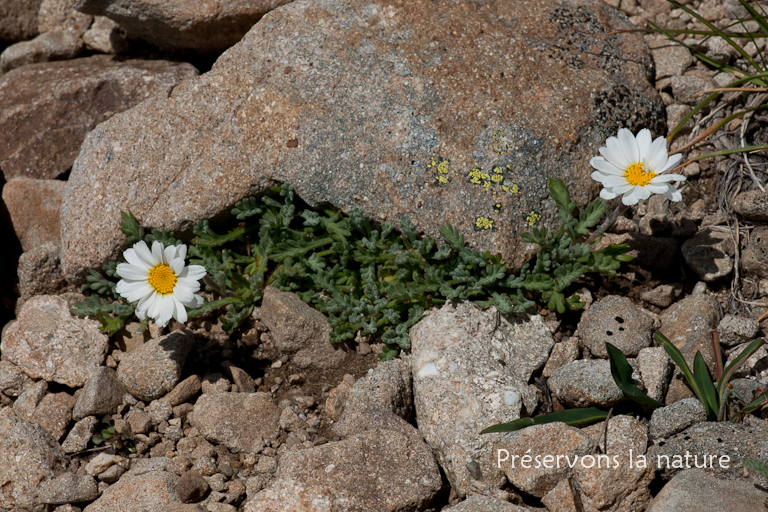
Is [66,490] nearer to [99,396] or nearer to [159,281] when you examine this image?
[99,396]

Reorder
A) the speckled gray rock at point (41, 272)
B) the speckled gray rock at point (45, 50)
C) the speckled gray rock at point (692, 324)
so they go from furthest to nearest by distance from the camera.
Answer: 1. the speckled gray rock at point (45, 50)
2. the speckled gray rock at point (41, 272)
3. the speckled gray rock at point (692, 324)

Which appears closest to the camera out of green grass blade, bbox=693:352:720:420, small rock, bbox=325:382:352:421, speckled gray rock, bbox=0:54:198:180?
green grass blade, bbox=693:352:720:420

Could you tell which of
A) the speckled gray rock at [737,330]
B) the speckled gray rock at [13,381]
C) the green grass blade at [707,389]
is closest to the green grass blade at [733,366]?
the green grass blade at [707,389]

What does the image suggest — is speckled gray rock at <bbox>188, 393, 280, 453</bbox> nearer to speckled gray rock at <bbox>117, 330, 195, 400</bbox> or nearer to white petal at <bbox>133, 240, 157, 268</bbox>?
speckled gray rock at <bbox>117, 330, 195, 400</bbox>

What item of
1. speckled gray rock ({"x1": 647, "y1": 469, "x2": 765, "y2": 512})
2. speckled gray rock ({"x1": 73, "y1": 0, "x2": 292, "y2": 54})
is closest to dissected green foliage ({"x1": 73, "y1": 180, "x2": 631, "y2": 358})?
speckled gray rock ({"x1": 647, "y1": 469, "x2": 765, "y2": 512})

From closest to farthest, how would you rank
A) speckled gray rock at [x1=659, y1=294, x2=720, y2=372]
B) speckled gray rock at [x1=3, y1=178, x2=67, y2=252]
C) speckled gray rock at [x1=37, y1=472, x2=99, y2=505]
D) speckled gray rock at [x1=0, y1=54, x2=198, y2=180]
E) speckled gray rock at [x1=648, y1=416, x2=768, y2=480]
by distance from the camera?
speckled gray rock at [x1=648, y1=416, x2=768, y2=480]
speckled gray rock at [x1=37, y1=472, x2=99, y2=505]
speckled gray rock at [x1=659, y1=294, x2=720, y2=372]
speckled gray rock at [x1=3, y1=178, x2=67, y2=252]
speckled gray rock at [x1=0, y1=54, x2=198, y2=180]

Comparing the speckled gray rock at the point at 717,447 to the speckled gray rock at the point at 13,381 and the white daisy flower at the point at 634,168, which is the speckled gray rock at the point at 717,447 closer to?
the white daisy flower at the point at 634,168
